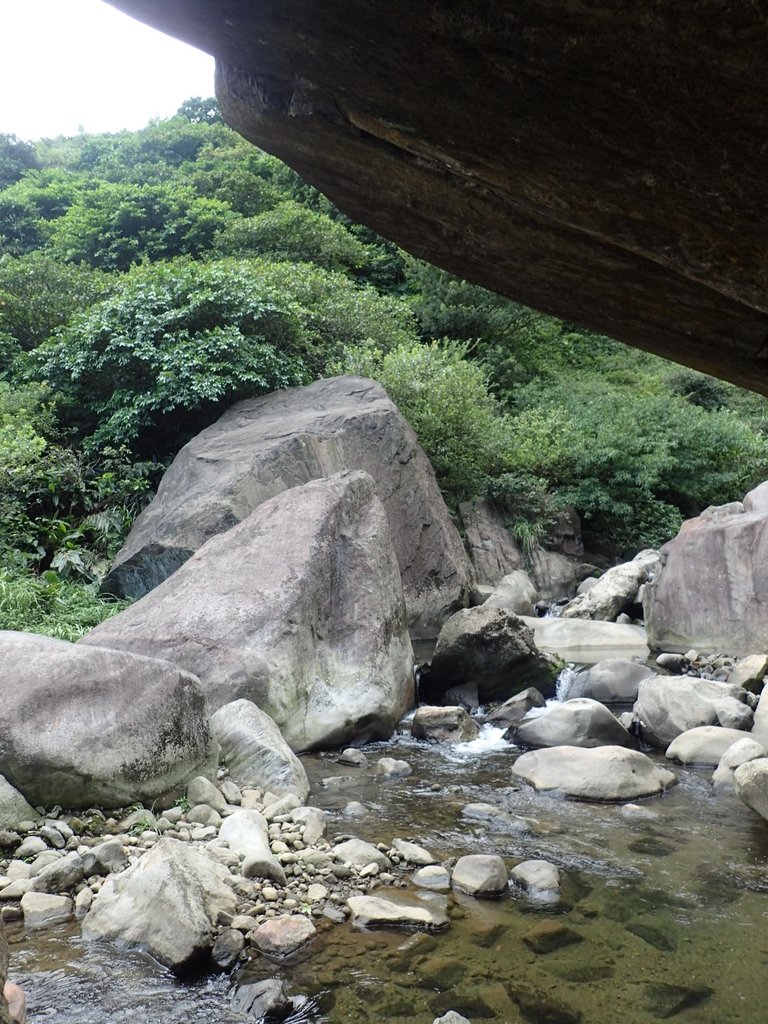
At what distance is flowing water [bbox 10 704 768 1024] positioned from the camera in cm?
381

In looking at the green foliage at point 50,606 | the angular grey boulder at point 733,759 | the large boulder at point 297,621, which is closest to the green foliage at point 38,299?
the green foliage at point 50,606

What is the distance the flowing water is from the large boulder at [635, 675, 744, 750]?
2312 millimetres

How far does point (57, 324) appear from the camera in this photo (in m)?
17.6

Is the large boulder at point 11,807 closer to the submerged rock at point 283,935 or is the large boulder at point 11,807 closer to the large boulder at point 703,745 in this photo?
the submerged rock at point 283,935

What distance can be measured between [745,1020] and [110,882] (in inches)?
121

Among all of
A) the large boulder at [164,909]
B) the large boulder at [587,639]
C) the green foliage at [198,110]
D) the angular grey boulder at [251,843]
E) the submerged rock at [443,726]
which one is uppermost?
the green foliage at [198,110]

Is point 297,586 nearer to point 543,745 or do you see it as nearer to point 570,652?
point 543,745

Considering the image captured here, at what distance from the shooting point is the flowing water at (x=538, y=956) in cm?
381

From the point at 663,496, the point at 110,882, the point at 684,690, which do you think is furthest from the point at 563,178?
the point at 663,496

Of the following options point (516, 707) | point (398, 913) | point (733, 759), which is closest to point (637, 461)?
point (516, 707)

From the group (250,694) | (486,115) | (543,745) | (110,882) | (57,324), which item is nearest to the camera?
(486,115)

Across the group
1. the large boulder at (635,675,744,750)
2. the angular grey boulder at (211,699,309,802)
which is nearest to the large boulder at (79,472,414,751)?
the angular grey boulder at (211,699,309,802)

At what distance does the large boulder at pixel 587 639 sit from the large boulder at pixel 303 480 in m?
1.37

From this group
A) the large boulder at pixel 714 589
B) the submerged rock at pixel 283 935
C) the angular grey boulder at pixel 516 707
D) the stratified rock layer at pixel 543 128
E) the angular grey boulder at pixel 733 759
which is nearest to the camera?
the stratified rock layer at pixel 543 128
